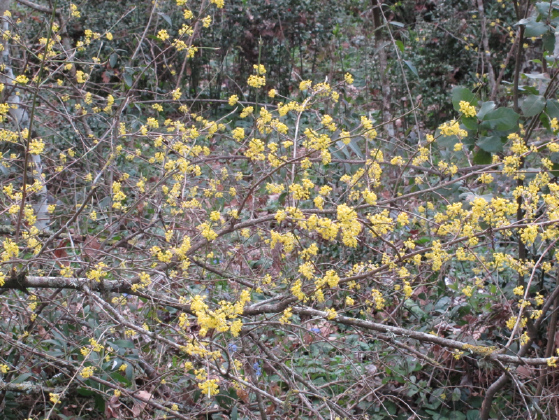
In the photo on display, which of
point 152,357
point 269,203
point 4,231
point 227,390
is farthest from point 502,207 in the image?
point 269,203

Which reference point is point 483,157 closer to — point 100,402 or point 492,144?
point 492,144

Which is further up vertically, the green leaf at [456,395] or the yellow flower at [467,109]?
the yellow flower at [467,109]

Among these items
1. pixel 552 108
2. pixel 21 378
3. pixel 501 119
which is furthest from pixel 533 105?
pixel 21 378

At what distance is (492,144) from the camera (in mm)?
2451

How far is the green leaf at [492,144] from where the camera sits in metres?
2.44

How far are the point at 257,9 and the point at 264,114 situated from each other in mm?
5939

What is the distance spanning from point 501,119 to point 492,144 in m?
0.13

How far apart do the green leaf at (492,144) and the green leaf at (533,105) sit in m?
0.19

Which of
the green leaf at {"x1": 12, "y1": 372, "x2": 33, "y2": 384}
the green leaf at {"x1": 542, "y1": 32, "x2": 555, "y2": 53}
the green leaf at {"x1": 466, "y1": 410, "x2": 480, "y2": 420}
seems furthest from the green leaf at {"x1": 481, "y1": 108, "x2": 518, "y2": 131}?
the green leaf at {"x1": 12, "y1": 372, "x2": 33, "y2": 384}

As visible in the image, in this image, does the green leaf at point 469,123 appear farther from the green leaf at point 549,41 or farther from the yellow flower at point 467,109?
the green leaf at point 549,41

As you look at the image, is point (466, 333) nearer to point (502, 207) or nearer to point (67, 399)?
point (502, 207)

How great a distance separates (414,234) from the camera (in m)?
4.32


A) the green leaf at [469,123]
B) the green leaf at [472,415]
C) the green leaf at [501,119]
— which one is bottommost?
the green leaf at [472,415]

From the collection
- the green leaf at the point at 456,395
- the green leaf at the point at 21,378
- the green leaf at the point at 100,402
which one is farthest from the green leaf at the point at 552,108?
the green leaf at the point at 21,378
